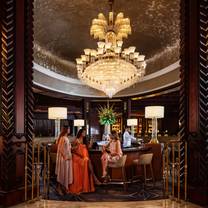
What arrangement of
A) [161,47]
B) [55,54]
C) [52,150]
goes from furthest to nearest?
[55,54]
[161,47]
[52,150]

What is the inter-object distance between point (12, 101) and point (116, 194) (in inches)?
123

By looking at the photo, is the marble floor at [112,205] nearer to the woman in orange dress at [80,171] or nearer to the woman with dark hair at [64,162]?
the woman with dark hair at [64,162]

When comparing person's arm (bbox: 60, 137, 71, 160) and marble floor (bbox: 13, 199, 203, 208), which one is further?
person's arm (bbox: 60, 137, 71, 160)

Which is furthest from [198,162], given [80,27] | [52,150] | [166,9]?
[80,27]

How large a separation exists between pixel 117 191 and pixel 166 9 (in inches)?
197

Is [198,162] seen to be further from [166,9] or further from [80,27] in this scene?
[80,27]

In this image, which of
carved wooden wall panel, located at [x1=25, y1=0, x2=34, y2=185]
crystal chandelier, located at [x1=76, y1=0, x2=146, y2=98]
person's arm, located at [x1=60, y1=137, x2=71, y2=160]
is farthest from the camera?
crystal chandelier, located at [x1=76, y1=0, x2=146, y2=98]

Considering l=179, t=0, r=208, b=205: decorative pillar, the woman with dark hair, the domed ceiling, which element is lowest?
the woman with dark hair

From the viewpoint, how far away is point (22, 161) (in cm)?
528

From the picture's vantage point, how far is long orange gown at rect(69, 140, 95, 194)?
705cm

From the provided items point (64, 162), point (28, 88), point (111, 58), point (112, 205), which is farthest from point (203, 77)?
point (111, 58)

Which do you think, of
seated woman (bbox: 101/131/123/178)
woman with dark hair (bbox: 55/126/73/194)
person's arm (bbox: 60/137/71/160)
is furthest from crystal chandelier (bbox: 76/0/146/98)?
person's arm (bbox: 60/137/71/160)

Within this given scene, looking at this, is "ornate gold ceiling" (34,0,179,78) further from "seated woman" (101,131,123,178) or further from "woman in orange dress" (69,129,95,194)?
"woman in orange dress" (69,129,95,194)

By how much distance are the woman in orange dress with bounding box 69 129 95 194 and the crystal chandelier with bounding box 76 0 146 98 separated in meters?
3.36
